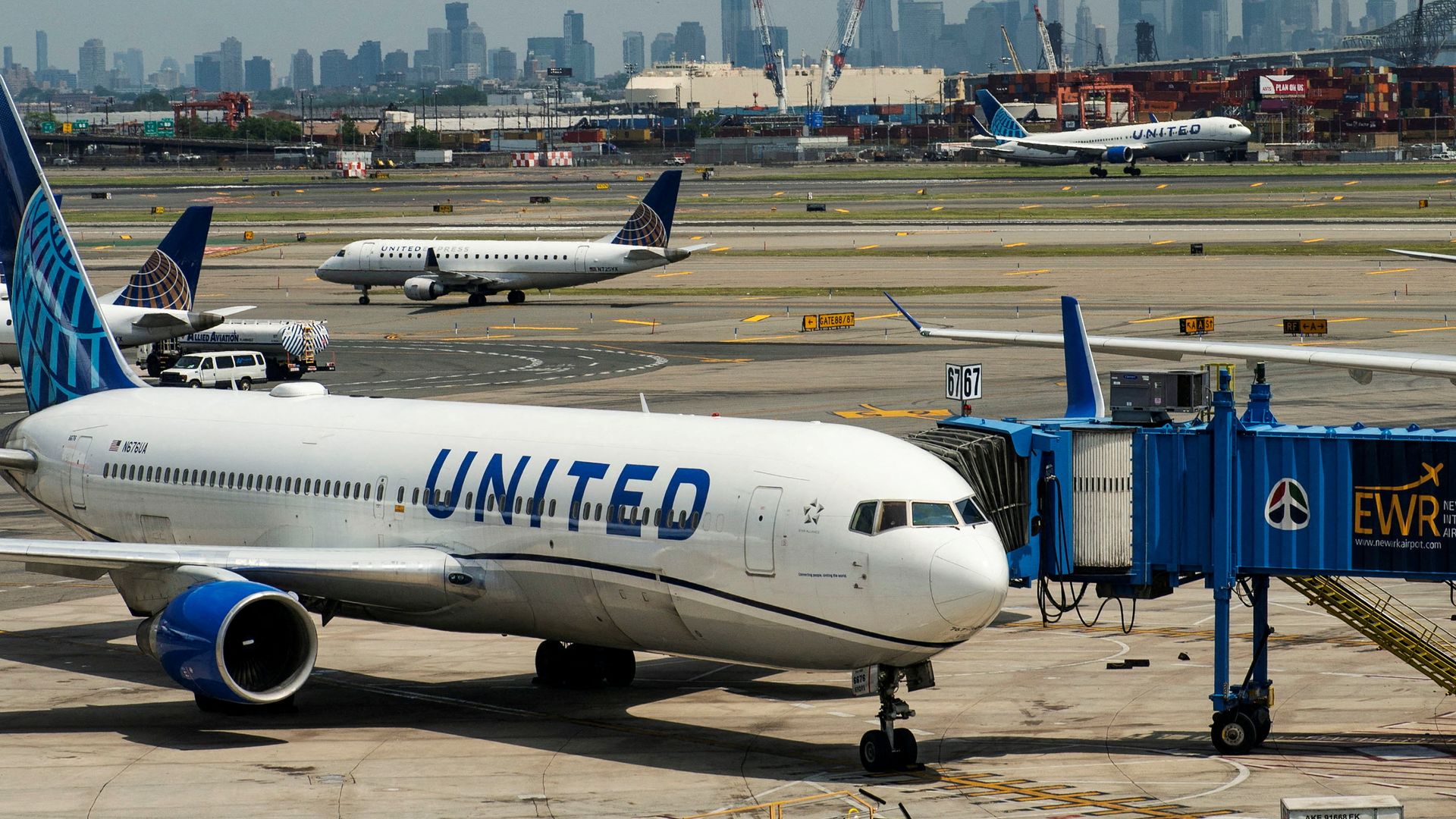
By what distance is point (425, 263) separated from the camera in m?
112

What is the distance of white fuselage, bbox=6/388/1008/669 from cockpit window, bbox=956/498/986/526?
21 centimetres

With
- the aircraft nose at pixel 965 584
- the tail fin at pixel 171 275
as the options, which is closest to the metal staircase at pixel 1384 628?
the aircraft nose at pixel 965 584

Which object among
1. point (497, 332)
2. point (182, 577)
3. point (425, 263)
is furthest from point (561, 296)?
point (182, 577)

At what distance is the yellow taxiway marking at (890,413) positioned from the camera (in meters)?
62.2

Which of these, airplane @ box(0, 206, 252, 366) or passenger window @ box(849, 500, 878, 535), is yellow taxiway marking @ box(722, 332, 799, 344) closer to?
airplane @ box(0, 206, 252, 366)

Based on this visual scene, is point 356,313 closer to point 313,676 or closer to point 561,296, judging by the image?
point 561,296

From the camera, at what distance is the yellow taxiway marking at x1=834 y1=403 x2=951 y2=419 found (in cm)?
6222

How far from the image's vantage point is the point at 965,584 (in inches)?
950

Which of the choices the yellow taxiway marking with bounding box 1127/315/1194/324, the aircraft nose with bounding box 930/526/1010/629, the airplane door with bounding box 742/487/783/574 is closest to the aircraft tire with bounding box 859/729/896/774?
the aircraft nose with bounding box 930/526/1010/629

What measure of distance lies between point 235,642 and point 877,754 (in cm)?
1017

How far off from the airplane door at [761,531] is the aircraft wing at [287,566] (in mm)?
5771

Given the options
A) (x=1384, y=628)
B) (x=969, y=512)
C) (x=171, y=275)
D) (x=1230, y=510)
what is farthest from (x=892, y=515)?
(x=171, y=275)

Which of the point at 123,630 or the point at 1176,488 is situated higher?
the point at 1176,488

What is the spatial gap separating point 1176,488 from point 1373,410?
3777 cm
